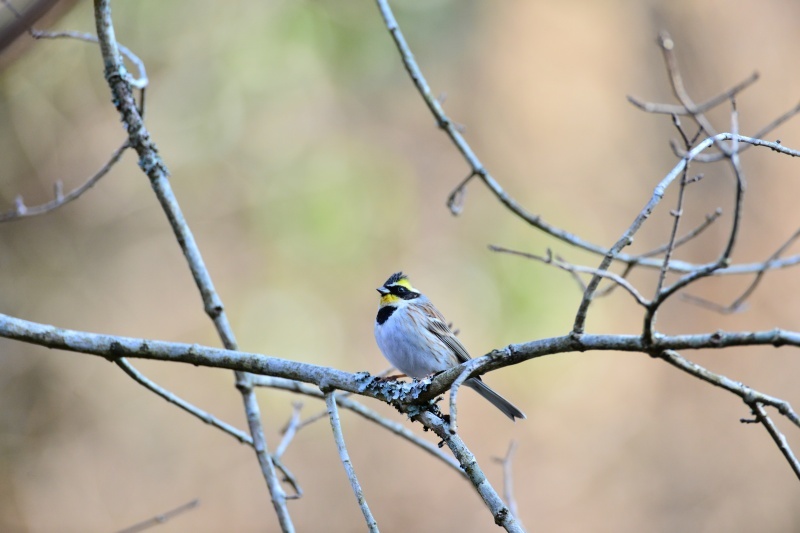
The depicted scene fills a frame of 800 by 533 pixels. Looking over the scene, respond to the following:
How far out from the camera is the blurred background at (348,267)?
9.34m

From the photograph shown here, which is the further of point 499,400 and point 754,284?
point 499,400

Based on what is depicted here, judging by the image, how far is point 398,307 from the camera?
5172 millimetres

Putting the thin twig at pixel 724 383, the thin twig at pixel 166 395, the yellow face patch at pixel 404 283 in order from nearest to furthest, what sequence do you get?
the thin twig at pixel 724 383
the thin twig at pixel 166 395
the yellow face patch at pixel 404 283

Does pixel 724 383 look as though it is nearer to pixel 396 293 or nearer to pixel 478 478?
pixel 478 478

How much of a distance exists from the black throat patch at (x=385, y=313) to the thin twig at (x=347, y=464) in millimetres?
2018

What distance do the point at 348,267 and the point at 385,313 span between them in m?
5.08

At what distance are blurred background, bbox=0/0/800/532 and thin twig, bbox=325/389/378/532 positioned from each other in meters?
6.55

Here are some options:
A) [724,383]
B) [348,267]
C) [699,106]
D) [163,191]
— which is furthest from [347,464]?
[348,267]

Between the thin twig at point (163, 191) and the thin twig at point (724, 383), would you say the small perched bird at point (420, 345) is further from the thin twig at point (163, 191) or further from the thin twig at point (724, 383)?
the thin twig at point (724, 383)

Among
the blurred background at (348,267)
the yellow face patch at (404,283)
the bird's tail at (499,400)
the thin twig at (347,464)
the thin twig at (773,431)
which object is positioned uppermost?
the blurred background at (348,267)

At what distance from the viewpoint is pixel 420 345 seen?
16.0 ft

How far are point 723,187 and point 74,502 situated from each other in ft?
29.3

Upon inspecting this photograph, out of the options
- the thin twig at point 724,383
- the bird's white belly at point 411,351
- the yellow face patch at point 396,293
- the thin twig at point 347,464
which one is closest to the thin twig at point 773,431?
the thin twig at point 724,383

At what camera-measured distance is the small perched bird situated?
487 cm
